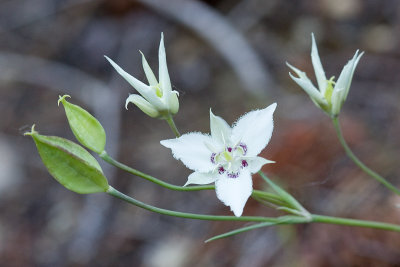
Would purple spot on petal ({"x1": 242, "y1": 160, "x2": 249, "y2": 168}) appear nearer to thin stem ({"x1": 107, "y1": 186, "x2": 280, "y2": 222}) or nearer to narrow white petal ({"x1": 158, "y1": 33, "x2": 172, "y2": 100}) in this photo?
thin stem ({"x1": 107, "y1": 186, "x2": 280, "y2": 222})

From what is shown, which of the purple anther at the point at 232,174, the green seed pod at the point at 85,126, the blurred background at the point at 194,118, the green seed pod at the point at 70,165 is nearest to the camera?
the green seed pod at the point at 70,165

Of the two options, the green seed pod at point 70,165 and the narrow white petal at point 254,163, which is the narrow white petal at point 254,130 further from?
the green seed pod at point 70,165

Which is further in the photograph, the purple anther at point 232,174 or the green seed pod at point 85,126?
the purple anther at point 232,174

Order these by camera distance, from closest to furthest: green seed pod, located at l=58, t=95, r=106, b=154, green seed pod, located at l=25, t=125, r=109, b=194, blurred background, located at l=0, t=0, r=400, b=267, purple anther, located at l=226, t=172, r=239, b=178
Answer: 1. green seed pod, located at l=25, t=125, r=109, b=194
2. green seed pod, located at l=58, t=95, r=106, b=154
3. purple anther, located at l=226, t=172, r=239, b=178
4. blurred background, located at l=0, t=0, r=400, b=267

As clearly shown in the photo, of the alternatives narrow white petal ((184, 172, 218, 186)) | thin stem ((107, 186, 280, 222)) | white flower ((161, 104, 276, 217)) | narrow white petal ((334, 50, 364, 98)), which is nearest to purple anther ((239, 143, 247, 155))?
white flower ((161, 104, 276, 217))

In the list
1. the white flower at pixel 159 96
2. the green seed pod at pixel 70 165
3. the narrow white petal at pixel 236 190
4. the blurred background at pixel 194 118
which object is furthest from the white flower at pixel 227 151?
the blurred background at pixel 194 118

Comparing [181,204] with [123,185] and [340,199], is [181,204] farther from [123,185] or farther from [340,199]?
[340,199]
